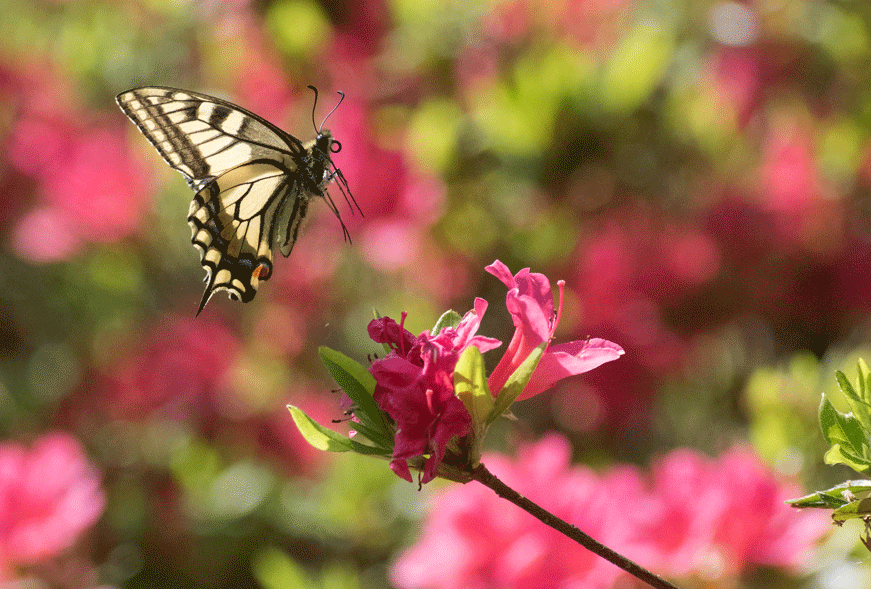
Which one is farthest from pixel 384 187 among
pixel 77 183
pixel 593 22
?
pixel 77 183

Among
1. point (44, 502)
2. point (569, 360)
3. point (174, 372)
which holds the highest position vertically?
point (174, 372)

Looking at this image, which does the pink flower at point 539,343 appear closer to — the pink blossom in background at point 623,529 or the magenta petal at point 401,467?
the magenta petal at point 401,467

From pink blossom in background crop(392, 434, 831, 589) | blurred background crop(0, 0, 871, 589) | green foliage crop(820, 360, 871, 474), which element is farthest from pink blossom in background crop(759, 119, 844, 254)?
green foliage crop(820, 360, 871, 474)

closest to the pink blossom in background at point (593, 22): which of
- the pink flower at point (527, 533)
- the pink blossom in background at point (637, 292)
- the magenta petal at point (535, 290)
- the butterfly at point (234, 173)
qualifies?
the pink blossom in background at point (637, 292)

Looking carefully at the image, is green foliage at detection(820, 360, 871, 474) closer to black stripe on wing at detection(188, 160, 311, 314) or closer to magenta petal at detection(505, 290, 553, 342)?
magenta petal at detection(505, 290, 553, 342)

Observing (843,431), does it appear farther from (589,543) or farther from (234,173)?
(234,173)

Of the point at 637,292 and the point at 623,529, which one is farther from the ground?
the point at 637,292
